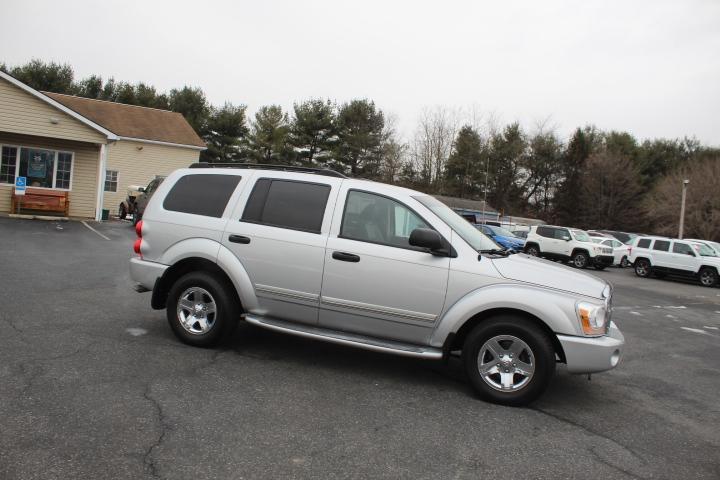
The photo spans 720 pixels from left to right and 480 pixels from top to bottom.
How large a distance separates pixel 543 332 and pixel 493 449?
1.26m

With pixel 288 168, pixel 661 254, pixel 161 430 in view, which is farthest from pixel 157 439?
pixel 661 254

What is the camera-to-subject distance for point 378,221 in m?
5.08

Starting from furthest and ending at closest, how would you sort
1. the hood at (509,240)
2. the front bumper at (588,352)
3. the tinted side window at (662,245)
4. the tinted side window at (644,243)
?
the hood at (509,240) < the tinted side window at (644,243) < the tinted side window at (662,245) < the front bumper at (588,352)

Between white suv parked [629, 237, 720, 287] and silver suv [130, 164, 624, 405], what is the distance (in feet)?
63.2

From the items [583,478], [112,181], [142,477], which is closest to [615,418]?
[583,478]

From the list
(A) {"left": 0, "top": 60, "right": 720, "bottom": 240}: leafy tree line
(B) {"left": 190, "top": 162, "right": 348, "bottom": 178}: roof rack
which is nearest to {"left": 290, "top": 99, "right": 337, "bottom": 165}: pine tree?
(A) {"left": 0, "top": 60, "right": 720, "bottom": 240}: leafy tree line

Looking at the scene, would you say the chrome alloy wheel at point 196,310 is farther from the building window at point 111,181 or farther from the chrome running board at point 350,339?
the building window at point 111,181

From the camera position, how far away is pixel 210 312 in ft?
18.2

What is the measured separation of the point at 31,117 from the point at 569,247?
73.1 ft

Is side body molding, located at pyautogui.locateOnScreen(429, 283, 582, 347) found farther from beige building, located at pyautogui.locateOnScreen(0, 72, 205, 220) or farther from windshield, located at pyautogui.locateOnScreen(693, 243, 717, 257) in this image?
windshield, located at pyautogui.locateOnScreen(693, 243, 717, 257)

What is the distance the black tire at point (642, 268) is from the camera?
894 inches

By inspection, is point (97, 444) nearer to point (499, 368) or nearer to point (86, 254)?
point (499, 368)

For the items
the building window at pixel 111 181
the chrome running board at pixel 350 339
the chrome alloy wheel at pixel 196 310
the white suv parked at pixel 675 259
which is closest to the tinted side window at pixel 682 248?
the white suv parked at pixel 675 259

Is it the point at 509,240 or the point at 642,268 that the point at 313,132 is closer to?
the point at 509,240
